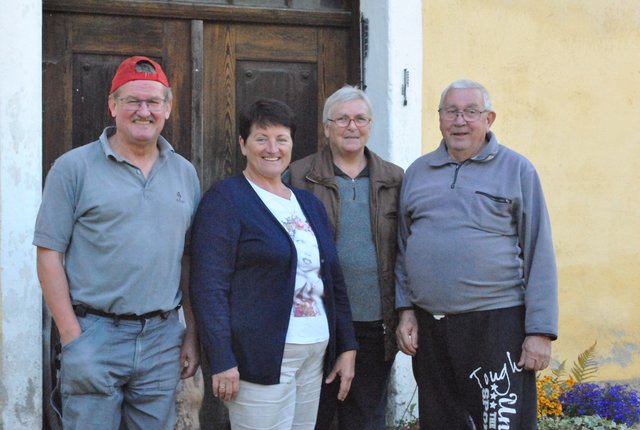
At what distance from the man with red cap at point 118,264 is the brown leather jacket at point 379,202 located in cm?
73

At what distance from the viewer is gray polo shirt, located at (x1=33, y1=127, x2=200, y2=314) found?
113 inches

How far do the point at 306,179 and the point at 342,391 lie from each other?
884 millimetres

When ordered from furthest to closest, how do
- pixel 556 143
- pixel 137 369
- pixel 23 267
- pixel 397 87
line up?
1. pixel 556 143
2. pixel 397 87
3. pixel 23 267
4. pixel 137 369

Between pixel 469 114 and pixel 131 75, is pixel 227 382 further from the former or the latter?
pixel 469 114

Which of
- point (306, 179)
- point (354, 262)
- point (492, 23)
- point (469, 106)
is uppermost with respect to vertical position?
point (492, 23)

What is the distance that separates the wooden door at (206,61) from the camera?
→ 4375mm

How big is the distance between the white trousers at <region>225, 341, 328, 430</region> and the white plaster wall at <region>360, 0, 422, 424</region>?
4.69ft

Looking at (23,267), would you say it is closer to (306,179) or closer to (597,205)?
(306,179)

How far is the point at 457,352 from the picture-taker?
11.4ft

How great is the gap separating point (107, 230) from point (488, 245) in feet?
4.88

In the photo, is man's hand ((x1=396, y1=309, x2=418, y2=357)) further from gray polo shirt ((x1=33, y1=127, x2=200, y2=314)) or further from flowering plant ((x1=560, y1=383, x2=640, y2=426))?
flowering plant ((x1=560, y1=383, x2=640, y2=426))

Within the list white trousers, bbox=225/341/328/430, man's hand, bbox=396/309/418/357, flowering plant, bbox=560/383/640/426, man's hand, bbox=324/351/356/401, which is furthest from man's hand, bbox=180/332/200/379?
flowering plant, bbox=560/383/640/426

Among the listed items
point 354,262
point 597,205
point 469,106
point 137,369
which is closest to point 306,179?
point 354,262

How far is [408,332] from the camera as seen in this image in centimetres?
362
